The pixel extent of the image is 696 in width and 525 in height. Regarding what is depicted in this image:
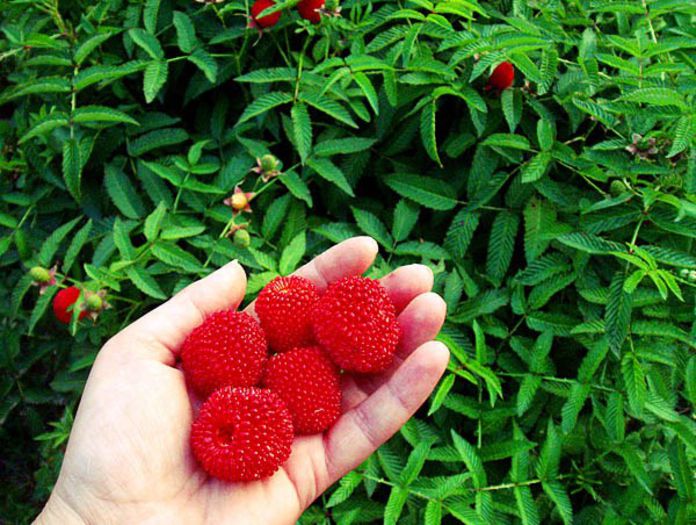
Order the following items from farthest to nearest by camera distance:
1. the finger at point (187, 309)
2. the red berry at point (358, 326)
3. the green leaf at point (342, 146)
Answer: the green leaf at point (342, 146) < the finger at point (187, 309) < the red berry at point (358, 326)

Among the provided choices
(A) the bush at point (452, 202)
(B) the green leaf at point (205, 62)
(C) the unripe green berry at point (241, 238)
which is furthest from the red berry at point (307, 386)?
(B) the green leaf at point (205, 62)

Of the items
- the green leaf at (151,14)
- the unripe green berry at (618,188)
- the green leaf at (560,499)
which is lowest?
the green leaf at (560,499)

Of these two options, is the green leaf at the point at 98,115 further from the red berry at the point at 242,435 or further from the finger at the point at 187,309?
the red berry at the point at 242,435

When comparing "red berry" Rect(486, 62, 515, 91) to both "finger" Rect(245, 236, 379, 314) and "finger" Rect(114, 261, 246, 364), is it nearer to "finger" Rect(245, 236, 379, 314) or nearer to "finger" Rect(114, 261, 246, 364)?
"finger" Rect(245, 236, 379, 314)

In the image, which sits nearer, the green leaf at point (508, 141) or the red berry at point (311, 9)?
the green leaf at point (508, 141)

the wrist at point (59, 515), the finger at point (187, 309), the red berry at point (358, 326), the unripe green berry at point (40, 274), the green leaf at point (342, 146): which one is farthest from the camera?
the green leaf at point (342, 146)

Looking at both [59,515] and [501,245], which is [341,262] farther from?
[59,515]

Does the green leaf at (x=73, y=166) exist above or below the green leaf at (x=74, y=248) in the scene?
above

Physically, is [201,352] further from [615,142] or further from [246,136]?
[615,142]
